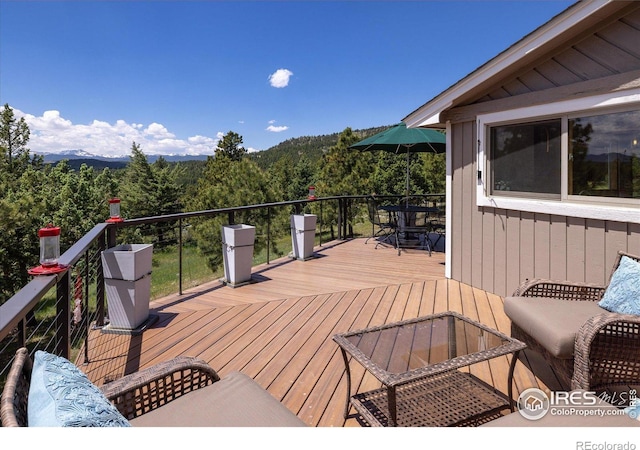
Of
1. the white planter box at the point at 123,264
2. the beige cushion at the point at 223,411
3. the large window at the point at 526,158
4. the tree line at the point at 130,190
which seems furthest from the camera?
the tree line at the point at 130,190

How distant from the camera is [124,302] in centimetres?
310

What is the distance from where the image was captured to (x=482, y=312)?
11.6 feet

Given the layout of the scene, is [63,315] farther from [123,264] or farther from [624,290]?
[624,290]

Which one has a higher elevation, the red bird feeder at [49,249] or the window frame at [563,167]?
the window frame at [563,167]

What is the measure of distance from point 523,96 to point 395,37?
24.3 feet

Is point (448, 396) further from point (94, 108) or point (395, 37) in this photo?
point (94, 108)

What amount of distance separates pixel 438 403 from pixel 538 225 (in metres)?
2.45

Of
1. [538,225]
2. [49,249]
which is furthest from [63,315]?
[538,225]

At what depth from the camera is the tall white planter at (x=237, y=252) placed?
4352 millimetres

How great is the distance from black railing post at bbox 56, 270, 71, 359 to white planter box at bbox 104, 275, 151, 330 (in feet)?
3.58

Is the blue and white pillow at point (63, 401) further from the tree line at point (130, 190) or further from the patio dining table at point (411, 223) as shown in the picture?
the tree line at point (130, 190)

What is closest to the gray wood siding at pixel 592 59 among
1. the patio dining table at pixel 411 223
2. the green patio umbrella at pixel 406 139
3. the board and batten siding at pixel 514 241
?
the board and batten siding at pixel 514 241

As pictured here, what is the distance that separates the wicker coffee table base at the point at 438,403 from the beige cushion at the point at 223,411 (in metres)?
0.65

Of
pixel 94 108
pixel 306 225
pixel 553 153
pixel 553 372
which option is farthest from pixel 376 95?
pixel 94 108
